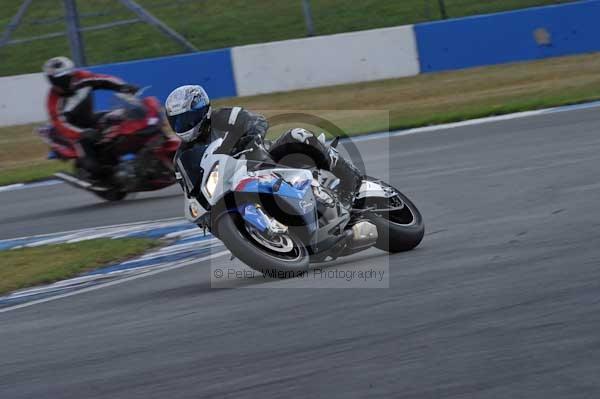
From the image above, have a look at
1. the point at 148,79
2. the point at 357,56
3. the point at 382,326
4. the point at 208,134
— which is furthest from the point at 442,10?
the point at 382,326

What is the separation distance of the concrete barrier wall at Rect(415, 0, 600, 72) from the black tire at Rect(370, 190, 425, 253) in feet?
37.0

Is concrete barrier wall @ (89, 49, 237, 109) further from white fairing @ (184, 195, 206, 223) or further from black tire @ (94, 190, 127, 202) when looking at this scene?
white fairing @ (184, 195, 206, 223)

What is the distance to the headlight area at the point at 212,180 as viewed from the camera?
21.2 ft

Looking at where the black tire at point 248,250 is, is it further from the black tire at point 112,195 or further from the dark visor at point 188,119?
the black tire at point 112,195

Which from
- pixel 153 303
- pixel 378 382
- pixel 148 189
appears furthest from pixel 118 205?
pixel 378 382

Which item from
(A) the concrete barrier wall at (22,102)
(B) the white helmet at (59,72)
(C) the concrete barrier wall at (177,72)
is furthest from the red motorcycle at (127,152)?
(A) the concrete barrier wall at (22,102)

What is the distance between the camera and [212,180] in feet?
21.2

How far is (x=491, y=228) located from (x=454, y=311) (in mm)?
2441

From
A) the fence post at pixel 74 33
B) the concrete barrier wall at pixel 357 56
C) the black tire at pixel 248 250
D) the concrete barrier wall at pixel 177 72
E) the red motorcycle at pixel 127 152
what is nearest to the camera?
the black tire at pixel 248 250

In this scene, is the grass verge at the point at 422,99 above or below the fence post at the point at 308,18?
below

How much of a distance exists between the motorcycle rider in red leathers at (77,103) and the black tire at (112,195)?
0.24 m

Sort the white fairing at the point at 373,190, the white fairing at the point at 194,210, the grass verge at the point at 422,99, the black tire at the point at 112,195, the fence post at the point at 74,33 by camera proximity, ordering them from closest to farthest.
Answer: the white fairing at the point at 194,210 < the white fairing at the point at 373,190 < the black tire at the point at 112,195 < the grass verge at the point at 422,99 < the fence post at the point at 74,33

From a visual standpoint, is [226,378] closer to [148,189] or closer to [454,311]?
[454,311]

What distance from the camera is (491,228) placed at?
7.70 m
